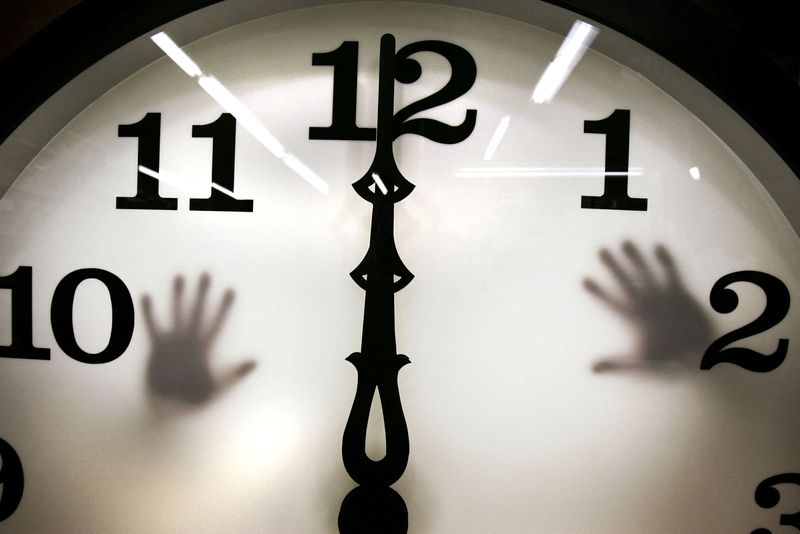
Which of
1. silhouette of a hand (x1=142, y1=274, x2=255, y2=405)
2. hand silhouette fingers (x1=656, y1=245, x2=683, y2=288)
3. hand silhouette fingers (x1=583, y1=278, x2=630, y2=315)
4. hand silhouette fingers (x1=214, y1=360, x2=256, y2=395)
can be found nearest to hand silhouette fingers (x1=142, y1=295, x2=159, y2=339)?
silhouette of a hand (x1=142, y1=274, x2=255, y2=405)

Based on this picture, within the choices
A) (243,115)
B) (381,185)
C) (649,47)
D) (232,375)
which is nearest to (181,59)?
(243,115)

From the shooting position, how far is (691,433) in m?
Answer: 0.68

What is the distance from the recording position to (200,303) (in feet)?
2.30

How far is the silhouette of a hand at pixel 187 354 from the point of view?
27.5 inches

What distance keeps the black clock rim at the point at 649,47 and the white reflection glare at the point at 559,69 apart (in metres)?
0.07

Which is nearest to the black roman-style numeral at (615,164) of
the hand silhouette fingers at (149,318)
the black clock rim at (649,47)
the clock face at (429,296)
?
the clock face at (429,296)

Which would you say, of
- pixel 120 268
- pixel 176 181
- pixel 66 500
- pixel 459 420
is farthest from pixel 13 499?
pixel 459 420

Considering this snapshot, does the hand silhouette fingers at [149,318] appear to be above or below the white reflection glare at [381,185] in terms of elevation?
below

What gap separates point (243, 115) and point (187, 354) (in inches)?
14.7

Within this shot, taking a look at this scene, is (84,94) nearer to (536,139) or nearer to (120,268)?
(120,268)

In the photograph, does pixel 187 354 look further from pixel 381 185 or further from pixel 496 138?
pixel 496 138

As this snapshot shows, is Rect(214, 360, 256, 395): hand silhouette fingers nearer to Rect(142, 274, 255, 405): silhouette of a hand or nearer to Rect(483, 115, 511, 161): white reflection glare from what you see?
Rect(142, 274, 255, 405): silhouette of a hand

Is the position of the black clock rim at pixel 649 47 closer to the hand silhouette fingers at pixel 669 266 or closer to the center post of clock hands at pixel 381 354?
the hand silhouette fingers at pixel 669 266

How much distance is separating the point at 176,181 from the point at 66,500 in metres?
0.52
